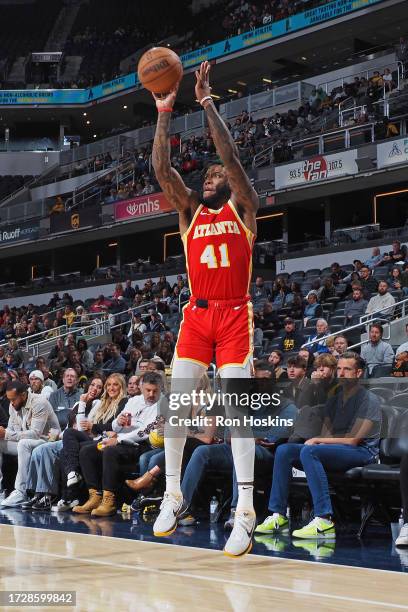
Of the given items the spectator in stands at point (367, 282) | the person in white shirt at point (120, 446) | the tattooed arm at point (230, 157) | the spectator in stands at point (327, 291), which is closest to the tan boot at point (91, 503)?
the person in white shirt at point (120, 446)

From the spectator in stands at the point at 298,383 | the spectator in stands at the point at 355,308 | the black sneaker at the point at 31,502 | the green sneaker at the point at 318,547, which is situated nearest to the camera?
the green sneaker at the point at 318,547

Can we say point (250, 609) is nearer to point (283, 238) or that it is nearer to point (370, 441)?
point (370, 441)

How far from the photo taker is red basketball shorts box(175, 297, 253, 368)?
4.91m

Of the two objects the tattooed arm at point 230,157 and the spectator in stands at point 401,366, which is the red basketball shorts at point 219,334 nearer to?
the tattooed arm at point 230,157

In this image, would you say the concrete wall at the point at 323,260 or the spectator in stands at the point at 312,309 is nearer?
the spectator in stands at the point at 312,309

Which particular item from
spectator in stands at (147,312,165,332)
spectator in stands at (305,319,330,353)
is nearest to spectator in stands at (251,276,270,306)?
spectator in stands at (147,312,165,332)

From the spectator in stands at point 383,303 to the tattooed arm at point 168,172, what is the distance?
761 centimetres

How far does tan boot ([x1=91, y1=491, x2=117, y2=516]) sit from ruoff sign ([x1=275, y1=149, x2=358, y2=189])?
12.9 m

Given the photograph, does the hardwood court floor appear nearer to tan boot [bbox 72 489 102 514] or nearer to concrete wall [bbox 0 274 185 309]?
tan boot [bbox 72 489 102 514]

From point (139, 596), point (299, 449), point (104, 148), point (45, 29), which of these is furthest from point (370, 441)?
point (45, 29)

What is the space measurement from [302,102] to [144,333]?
11.9m

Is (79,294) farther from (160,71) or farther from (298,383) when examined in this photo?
(160,71)

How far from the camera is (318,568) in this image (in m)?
4.84

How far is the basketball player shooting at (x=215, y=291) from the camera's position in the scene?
4.90m
